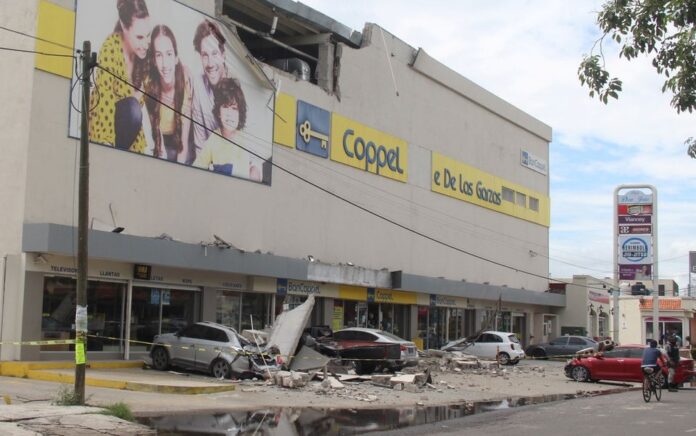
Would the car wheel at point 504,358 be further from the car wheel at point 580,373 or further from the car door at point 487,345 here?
the car wheel at point 580,373

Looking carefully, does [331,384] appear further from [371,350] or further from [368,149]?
[368,149]

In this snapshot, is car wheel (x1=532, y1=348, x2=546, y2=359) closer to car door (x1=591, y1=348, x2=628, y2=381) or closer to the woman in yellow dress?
car door (x1=591, y1=348, x2=628, y2=381)

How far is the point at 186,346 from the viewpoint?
23109 millimetres

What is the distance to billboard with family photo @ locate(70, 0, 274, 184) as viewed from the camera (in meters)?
24.1

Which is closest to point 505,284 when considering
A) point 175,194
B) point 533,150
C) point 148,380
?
point 533,150

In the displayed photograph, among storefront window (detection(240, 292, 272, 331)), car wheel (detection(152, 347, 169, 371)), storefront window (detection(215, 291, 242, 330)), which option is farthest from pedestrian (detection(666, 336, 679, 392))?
car wheel (detection(152, 347, 169, 371))

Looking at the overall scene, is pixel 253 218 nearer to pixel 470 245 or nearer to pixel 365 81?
pixel 365 81

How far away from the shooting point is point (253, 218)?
1170 inches

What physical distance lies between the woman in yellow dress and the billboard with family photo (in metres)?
0.03

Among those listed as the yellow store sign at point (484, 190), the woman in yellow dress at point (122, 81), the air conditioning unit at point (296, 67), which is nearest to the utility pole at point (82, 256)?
the woman in yellow dress at point (122, 81)

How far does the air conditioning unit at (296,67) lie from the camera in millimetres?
33312

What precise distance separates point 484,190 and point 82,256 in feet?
116

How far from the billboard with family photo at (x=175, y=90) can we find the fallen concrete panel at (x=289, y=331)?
6.28 m

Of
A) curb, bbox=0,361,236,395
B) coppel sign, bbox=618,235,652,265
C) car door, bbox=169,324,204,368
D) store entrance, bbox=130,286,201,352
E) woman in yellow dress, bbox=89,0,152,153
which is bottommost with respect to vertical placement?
curb, bbox=0,361,236,395
